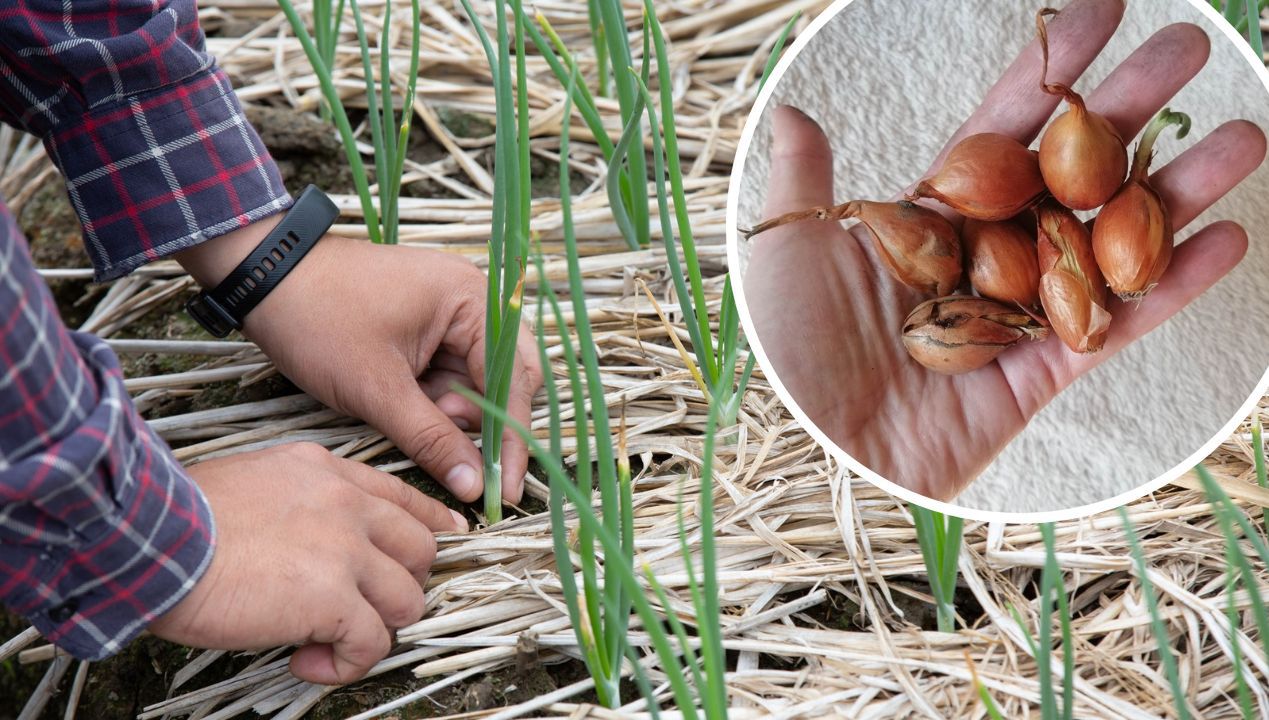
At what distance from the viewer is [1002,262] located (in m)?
0.94

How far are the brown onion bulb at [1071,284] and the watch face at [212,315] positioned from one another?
764 mm

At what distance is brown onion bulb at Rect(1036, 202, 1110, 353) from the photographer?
2.96ft

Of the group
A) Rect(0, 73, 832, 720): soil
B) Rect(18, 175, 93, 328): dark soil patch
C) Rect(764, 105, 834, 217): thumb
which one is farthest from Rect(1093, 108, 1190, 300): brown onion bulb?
Rect(18, 175, 93, 328): dark soil patch

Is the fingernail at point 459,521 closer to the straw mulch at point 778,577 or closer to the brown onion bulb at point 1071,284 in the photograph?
the straw mulch at point 778,577

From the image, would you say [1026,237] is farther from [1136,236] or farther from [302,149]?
[302,149]

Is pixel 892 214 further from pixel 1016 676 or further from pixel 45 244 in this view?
pixel 45 244

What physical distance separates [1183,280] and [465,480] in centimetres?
66

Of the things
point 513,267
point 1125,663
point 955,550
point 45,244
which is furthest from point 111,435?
point 45,244

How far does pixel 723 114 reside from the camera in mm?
1570

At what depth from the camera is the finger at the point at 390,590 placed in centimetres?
86

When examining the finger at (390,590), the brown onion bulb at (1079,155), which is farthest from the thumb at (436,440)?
the brown onion bulb at (1079,155)

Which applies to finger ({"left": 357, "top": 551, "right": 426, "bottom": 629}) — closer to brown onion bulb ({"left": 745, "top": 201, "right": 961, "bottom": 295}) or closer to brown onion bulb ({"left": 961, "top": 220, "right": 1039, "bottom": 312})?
brown onion bulb ({"left": 745, "top": 201, "right": 961, "bottom": 295})

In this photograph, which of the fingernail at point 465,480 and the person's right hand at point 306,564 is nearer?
the person's right hand at point 306,564

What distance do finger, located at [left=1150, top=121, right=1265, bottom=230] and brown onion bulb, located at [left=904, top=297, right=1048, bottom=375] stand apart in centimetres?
16
